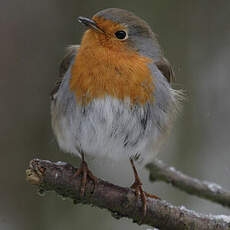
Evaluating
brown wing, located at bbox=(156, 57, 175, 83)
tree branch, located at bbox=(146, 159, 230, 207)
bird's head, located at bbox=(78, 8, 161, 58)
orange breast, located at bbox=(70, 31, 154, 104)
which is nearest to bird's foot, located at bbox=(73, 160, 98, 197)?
orange breast, located at bbox=(70, 31, 154, 104)

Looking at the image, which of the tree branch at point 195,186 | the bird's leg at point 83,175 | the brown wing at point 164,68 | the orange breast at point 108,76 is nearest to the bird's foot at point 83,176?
the bird's leg at point 83,175

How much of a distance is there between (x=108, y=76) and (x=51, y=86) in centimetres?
284

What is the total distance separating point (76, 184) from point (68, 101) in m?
0.80

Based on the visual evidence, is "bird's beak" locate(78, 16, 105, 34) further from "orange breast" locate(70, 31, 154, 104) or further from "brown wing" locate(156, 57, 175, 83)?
"brown wing" locate(156, 57, 175, 83)

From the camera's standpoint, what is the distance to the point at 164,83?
13.5ft

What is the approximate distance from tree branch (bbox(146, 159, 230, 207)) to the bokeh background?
2.24 meters

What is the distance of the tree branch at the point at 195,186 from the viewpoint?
4.14 m

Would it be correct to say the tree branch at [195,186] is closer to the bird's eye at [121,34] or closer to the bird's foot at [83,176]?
the bird's foot at [83,176]

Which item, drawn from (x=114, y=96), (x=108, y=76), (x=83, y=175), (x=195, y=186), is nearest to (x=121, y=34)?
(x=108, y=76)

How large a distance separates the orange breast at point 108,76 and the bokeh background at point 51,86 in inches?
104

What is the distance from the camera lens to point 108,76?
3805mm

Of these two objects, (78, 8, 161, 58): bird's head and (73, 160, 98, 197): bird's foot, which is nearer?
(73, 160, 98, 197): bird's foot

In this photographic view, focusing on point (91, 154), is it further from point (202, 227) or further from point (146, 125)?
point (202, 227)

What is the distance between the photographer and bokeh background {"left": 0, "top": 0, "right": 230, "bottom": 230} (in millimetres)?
6309
